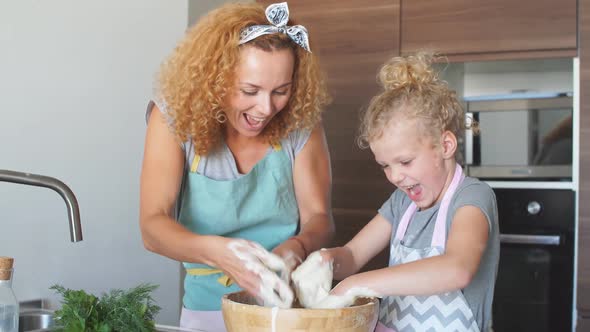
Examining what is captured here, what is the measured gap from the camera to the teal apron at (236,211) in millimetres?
1562

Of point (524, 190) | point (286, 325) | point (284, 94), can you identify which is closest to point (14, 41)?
point (284, 94)

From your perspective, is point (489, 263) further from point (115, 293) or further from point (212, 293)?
point (115, 293)

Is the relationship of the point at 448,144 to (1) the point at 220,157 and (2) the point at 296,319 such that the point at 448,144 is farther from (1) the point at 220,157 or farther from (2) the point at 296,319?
(2) the point at 296,319

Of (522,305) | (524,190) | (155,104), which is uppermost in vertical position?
(155,104)

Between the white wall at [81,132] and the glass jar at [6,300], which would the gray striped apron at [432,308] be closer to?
the glass jar at [6,300]

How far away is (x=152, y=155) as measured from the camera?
150 cm

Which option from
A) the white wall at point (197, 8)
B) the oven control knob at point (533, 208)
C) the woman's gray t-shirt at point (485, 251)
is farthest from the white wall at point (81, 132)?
the oven control knob at point (533, 208)

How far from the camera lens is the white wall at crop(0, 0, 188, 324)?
1.84m

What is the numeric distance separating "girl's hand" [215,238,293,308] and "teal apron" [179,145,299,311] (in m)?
0.31

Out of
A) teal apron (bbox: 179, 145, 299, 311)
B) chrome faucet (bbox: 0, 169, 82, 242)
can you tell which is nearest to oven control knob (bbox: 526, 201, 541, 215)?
teal apron (bbox: 179, 145, 299, 311)

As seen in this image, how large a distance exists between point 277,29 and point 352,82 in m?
1.20

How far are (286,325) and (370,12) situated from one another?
6.09 feet

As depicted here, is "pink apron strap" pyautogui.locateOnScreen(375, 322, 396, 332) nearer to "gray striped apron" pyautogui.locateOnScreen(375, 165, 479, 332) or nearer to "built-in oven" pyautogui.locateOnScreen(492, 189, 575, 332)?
"gray striped apron" pyautogui.locateOnScreen(375, 165, 479, 332)

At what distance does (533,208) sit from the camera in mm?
2412
